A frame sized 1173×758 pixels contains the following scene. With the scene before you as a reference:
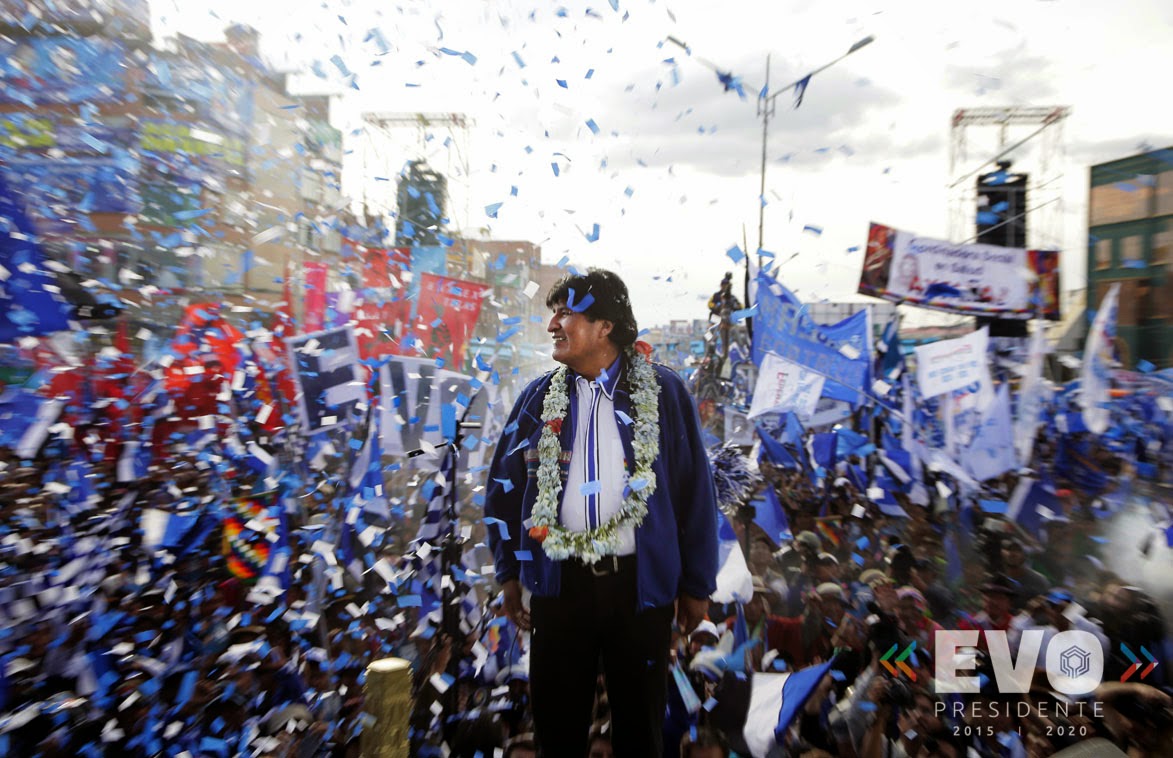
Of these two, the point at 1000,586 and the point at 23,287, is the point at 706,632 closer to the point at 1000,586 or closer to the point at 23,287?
the point at 1000,586

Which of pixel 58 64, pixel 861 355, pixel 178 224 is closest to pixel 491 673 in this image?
pixel 861 355

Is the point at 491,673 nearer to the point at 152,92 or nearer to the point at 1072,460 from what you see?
the point at 152,92

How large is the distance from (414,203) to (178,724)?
12.5 feet

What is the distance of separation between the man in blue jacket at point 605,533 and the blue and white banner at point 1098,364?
7.27 meters

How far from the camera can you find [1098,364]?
784cm

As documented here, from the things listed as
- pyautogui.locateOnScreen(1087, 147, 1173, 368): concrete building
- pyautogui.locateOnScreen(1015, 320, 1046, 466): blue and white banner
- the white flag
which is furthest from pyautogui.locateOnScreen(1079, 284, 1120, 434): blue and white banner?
pyautogui.locateOnScreen(1087, 147, 1173, 368): concrete building

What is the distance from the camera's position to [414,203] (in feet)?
18.8

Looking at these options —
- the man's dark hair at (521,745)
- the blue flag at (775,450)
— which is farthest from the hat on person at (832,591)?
the blue flag at (775,450)

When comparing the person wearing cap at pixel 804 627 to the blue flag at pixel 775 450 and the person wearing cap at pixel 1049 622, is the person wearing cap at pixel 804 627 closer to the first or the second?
the person wearing cap at pixel 1049 622

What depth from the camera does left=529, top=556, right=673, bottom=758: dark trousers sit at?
238 centimetres

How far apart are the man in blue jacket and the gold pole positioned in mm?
458

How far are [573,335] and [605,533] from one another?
67cm

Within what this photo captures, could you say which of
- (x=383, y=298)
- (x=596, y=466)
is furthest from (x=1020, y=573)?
(x=383, y=298)

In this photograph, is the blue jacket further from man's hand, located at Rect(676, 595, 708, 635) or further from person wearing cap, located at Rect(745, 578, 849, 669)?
person wearing cap, located at Rect(745, 578, 849, 669)
